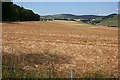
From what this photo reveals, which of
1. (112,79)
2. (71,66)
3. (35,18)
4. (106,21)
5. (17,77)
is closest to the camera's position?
(17,77)

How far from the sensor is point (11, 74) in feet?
35.5

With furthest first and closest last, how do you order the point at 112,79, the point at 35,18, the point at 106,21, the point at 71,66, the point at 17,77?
the point at 35,18
the point at 106,21
the point at 71,66
the point at 112,79
the point at 17,77

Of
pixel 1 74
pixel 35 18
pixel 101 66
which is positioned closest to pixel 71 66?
pixel 101 66

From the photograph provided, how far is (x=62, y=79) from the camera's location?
1084 cm

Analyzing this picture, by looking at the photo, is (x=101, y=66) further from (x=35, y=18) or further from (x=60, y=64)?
(x=35, y=18)

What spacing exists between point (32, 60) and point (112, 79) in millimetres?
7734

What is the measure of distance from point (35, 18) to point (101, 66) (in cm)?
13295

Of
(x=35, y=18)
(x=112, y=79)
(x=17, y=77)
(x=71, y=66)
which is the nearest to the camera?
(x=17, y=77)

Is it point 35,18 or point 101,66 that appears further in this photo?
point 35,18

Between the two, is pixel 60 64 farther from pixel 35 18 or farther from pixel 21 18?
pixel 35 18

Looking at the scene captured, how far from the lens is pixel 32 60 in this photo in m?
18.4

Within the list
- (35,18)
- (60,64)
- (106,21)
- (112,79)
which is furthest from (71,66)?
(35,18)

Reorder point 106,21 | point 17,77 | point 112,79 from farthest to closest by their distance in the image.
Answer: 1. point 106,21
2. point 112,79
3. point 17,77

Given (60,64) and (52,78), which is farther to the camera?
(60,64)
